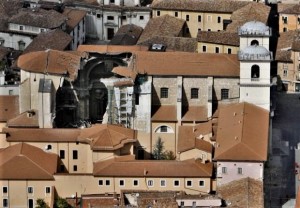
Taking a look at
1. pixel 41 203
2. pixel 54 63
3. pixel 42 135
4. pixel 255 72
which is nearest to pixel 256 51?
pixel 255 72

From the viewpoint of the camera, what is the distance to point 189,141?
271 ft

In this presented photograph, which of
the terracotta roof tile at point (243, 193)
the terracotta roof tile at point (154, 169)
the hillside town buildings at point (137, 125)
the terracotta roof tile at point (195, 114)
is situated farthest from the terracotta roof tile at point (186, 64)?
the terracotta roof tile at point (243, 193)

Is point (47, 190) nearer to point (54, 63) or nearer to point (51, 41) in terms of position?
point (54, 63)

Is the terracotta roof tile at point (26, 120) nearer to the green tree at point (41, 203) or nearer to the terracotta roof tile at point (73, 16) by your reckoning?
Answer: the green tree at point (41, 203)

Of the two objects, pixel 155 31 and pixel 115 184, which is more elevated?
pixel 155 31

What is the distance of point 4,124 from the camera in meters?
85.4

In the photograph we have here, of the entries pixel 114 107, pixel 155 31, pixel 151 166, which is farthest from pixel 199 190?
pixel 155 31

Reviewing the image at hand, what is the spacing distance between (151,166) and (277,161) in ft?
29.7

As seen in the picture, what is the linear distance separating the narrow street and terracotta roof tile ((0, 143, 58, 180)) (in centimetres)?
1410

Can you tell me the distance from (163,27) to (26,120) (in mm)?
23560

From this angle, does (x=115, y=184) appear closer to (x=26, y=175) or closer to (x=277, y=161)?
(x=26, y=175)

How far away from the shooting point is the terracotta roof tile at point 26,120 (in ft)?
275

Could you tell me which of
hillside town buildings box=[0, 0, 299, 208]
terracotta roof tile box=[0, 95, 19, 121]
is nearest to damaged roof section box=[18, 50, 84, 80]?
hillside town buildings box=[0, 0, 299, 208]

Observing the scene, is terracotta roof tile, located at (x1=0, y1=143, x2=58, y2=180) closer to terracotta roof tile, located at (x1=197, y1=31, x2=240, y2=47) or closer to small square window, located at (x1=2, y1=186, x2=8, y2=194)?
small square window, located at (x1=2, y1=186, x2=8, y2=194)
